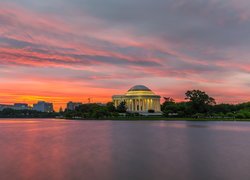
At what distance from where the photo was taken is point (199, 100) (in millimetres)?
150000

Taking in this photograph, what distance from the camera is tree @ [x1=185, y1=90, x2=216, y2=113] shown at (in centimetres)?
15012

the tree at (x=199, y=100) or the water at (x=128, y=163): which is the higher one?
the tree at (x=199, y=100)

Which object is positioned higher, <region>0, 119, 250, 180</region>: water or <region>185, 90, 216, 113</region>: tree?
<region>185, 90, 216, 113</region>: tree

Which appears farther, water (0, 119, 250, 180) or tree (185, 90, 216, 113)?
tree (185, 90, 216, 113)

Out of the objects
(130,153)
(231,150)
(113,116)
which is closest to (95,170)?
(130,153)

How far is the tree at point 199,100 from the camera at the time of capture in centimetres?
15012

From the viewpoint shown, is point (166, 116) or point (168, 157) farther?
point (166, 116)

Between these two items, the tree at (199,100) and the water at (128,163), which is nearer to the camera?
the water at (128,163)

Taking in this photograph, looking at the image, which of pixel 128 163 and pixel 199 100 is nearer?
pixel 128 163

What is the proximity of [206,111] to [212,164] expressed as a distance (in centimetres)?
12687

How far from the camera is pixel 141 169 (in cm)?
2866

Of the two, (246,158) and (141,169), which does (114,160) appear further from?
(246,158)

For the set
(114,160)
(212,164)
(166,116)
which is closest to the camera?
(212,164)

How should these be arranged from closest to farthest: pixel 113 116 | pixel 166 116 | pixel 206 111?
pixel 206 111
pixel 166 116
pixel 113 116
